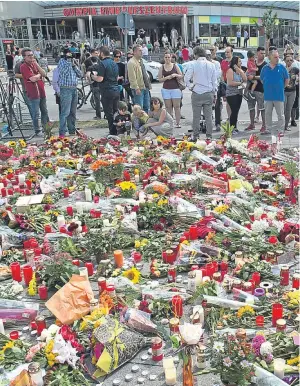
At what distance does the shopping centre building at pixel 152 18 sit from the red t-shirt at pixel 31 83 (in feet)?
93.5

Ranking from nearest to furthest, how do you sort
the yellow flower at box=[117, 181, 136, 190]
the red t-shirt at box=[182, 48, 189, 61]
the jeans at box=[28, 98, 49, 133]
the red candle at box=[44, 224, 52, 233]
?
the red candle at box=[44, 224, 52, 233], the yellow flower at box=[117, 181, 136, 190], the jeans at box=[28, 98, 49, 133], the red t-shirt at box=[182, 48, 189, 61]

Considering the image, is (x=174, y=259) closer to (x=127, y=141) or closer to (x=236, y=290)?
(x=236, y=290)

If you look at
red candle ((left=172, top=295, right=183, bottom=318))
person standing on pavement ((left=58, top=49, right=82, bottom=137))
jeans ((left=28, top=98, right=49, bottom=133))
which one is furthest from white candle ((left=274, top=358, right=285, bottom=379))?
jeans ((left=28, top=98, right=49, bottom=133))

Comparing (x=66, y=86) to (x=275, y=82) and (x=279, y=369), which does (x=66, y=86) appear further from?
(x=279, y=369)

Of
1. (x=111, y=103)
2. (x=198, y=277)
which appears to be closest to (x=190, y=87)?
(x=111, y=103)

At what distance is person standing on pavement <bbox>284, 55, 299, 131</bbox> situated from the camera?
920 centimetres

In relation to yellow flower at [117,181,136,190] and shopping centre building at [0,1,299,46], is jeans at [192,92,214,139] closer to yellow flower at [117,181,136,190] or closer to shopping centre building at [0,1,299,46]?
yellow flower at [117,181,136,190]

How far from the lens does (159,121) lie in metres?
8.59

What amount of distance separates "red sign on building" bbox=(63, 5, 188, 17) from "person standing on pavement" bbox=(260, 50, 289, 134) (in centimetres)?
3167

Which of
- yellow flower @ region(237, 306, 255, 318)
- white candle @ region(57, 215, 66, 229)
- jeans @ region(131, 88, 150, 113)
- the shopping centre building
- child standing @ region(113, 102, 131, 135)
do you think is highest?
the shopping centre building

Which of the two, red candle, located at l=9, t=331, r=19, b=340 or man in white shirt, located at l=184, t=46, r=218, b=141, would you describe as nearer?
red candle, located at l=9, t=331, r=19, b=340

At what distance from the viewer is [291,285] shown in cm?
393

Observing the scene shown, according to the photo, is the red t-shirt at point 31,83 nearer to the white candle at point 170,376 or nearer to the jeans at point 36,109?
the jeans at point 36,109

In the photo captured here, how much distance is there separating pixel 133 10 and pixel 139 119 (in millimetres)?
32018
